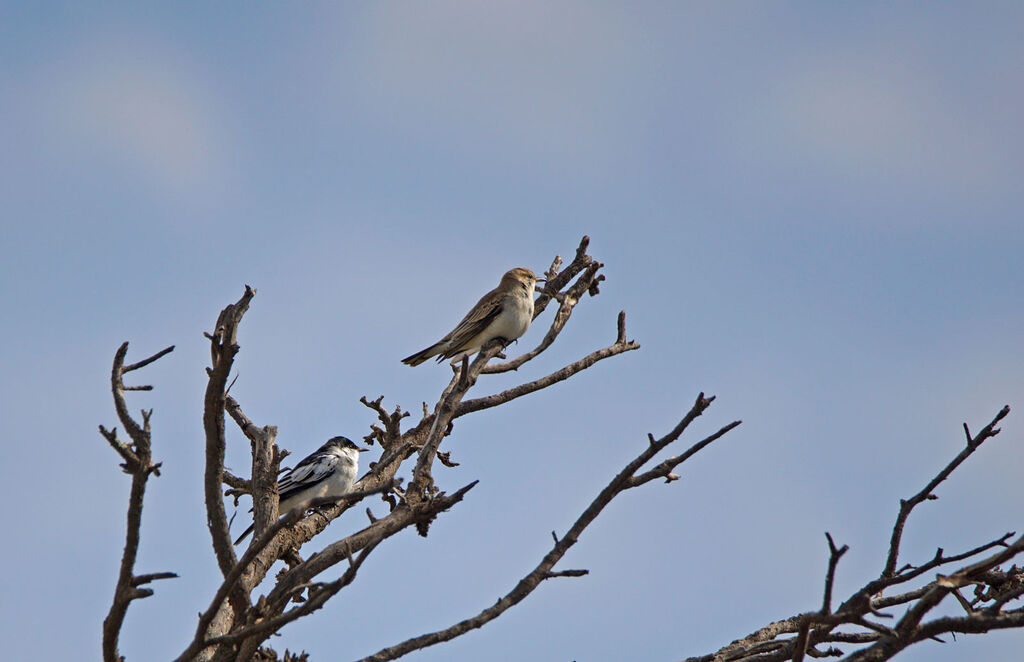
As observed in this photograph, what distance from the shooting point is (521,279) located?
10.9m

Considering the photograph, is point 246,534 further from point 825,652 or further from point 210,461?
point 825,652

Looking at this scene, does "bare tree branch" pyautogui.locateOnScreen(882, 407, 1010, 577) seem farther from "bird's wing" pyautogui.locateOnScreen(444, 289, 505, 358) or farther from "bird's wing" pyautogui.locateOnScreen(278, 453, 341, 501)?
"bird's wing" pyautogui.locateOnScreen(278, 453, 341, 501)

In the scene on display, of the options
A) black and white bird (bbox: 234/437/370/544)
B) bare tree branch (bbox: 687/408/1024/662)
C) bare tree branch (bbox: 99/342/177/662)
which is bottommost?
bare tree branch (bbox: 687/408/1024/662)

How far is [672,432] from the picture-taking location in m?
6.44

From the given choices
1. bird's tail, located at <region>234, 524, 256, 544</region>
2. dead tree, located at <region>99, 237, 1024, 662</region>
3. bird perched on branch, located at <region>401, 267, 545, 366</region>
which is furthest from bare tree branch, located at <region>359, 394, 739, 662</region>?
bird's tail, located at <region>234, 524, 256, 544</region>

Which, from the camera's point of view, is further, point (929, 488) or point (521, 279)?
point (521, 279)

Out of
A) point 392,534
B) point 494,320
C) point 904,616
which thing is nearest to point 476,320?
point 494,320

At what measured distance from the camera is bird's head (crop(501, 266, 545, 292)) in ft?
35.3

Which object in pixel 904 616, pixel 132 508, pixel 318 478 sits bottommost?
pixel 904 616

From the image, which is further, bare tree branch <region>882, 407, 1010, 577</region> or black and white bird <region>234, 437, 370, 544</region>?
black and white bird <region>234, 437, 370, 544</region>

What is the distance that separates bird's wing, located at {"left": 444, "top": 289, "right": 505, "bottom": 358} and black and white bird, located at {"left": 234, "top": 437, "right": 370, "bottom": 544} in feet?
10.5

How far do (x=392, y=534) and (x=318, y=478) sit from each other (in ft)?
20.3

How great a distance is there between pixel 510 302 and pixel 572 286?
1.09m

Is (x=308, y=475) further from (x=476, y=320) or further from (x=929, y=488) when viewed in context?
(x=929, y=488)
